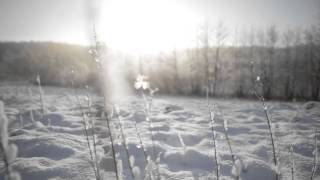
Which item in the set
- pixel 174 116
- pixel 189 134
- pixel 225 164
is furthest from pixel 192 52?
pixel 225 164

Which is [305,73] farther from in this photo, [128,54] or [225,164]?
[225,164]

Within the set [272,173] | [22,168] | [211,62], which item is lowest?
[272,173]

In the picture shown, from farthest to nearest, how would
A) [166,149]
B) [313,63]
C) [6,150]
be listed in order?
[313,63] → [166,149] → [6,150]

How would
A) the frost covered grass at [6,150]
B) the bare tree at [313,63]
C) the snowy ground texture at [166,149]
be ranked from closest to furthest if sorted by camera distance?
1. the frost covered grass at [6,150]
2. the snowy ground texture at [166,149]
3. the bare tree at [313,63]

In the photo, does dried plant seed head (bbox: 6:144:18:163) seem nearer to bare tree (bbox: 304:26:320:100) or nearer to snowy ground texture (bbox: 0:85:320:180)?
snowy ground texture (bbox: 0:85:320:180)

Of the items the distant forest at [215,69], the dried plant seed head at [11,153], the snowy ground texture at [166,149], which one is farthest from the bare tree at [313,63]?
the dried plant seed head at [11,153]

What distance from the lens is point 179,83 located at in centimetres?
3056

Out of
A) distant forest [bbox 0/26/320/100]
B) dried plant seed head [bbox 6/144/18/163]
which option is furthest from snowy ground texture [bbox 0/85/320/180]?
distant forest [bbox 0/26/320/100]

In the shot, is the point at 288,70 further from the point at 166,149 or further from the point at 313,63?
the point at 166,149

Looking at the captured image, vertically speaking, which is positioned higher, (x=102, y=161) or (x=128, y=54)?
(x=128, y=54)

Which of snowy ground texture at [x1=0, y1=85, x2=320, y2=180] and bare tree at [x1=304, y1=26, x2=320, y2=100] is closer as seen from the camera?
snowy ground texture at [x1=0, y1=85, x2=320, y2=180]

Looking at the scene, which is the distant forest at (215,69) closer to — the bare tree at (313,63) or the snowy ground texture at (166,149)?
the bare tree at (313,63)

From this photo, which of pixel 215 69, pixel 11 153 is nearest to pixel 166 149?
pixel 11 153

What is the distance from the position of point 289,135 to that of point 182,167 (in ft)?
12.5
